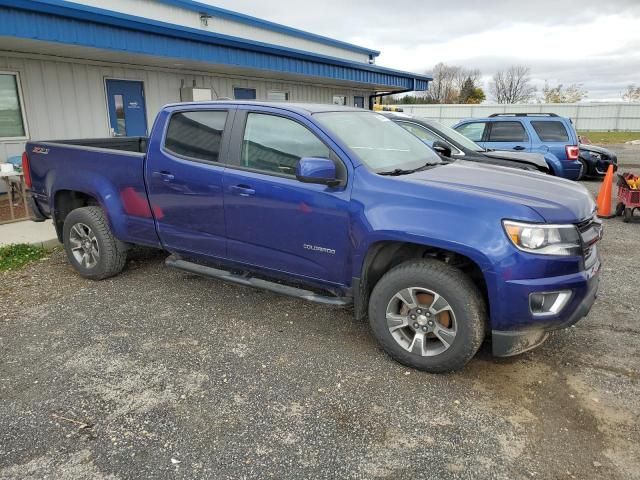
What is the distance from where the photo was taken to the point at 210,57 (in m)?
10.7

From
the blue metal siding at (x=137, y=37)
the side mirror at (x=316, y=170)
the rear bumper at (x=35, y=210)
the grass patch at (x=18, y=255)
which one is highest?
the blue metal siding at (x=137, y=37)

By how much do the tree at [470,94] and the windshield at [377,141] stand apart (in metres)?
69.0

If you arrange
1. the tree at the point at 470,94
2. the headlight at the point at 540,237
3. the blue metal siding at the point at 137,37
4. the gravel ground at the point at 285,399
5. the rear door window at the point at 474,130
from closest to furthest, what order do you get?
the gravel ground at the point at 285,399 < the headlight at the point at 540,237 < the blue metal siding at the point at 137,37 < the rear door window at the point at 474,130 < the tree at the point at 470,94

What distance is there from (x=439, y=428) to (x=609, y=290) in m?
3.08

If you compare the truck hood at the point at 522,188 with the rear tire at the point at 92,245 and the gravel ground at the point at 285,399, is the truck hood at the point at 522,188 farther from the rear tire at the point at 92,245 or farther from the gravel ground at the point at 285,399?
the rear tire at the point at 92,245

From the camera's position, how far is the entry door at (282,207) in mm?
3596

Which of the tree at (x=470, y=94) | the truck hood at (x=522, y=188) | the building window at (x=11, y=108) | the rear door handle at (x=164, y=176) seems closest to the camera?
the truck hood at (x=522, y=188)

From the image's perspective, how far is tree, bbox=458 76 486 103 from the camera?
70238 millimetres

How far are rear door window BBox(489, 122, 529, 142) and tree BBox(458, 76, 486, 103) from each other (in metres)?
61.2

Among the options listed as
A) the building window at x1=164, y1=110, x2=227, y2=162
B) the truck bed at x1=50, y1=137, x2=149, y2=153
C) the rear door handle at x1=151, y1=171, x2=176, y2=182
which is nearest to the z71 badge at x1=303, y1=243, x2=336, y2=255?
the building window at x1=164, y1=110, x2=227, y2=162

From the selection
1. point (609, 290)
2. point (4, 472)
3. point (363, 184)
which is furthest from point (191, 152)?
point (609, 290)

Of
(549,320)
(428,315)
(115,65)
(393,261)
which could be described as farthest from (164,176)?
(115,65)

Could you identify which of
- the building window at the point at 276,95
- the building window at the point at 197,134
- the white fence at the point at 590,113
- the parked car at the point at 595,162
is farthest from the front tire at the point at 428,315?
the white fence at the point at 590,113

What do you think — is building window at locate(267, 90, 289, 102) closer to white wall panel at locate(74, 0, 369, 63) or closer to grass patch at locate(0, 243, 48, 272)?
white wall panel at locate(74, 0, 369, 63)
